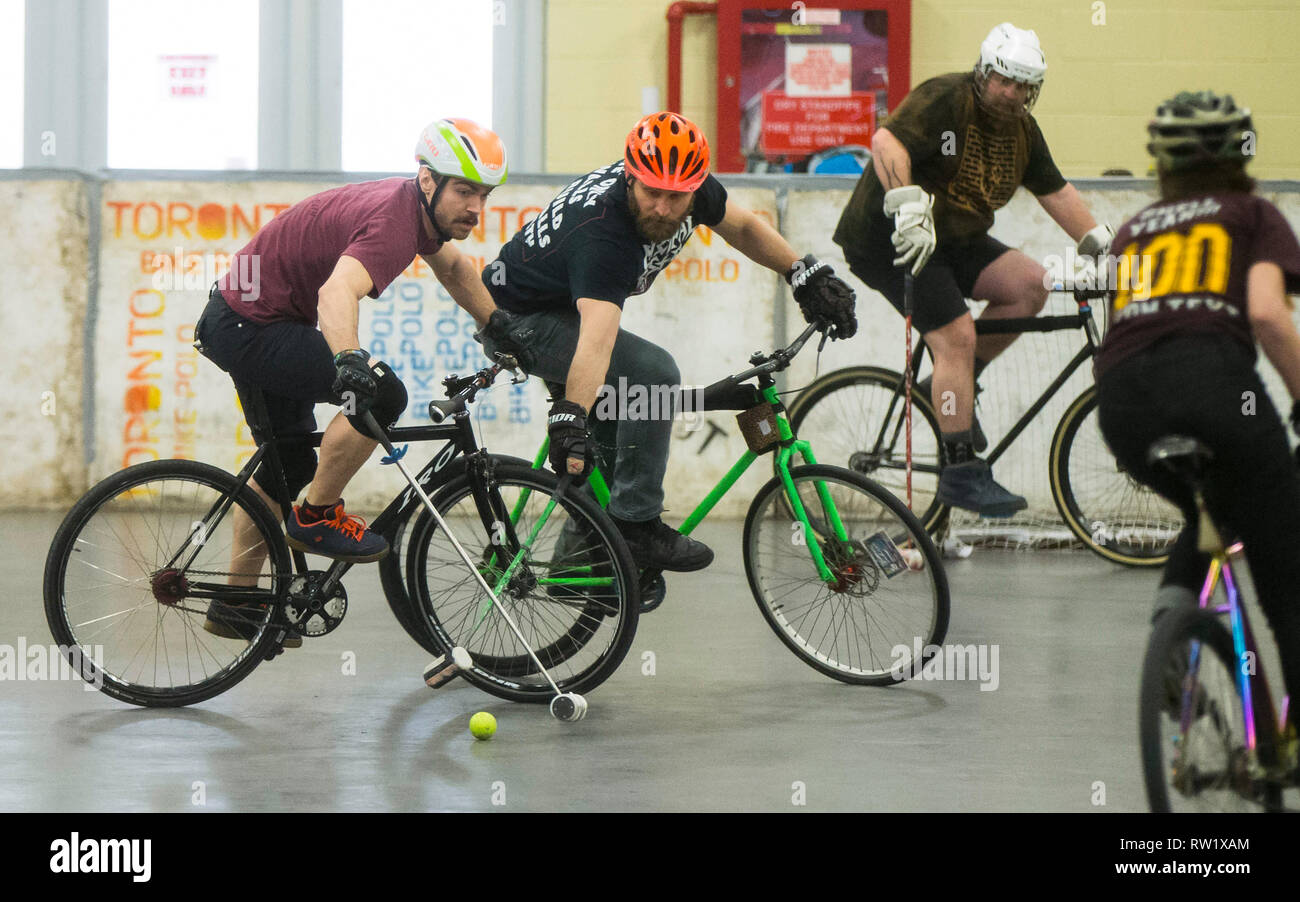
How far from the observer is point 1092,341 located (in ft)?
21.7

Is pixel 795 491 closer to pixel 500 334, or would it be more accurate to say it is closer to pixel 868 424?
pixel 500 334

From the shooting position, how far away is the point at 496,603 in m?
4.19

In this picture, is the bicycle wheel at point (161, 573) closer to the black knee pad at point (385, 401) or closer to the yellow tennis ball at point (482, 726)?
the black knee pad at point (385, 401)

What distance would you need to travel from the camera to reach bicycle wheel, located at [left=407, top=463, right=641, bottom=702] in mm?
4246

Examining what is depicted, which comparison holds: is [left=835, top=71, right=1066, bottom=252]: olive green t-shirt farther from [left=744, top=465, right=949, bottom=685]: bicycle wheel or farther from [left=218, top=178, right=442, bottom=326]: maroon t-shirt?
[left=218, top=178, right=442, bottom=326]: maroon t-shirt

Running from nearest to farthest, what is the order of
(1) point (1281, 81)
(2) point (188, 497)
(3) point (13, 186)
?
1. (2) point (188, 497)
2. (3) point (13, 186)
3. (1) point (1281, 81)

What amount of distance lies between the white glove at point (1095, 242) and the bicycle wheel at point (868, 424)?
85cm

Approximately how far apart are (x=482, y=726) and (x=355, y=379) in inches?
35.9

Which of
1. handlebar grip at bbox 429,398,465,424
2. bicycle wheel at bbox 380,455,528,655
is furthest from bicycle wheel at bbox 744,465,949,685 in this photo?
handlebar grip at bbox 429,398,465,424

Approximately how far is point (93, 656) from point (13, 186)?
4351 mm

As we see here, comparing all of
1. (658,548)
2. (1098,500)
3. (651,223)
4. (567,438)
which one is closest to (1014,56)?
(1098,500)

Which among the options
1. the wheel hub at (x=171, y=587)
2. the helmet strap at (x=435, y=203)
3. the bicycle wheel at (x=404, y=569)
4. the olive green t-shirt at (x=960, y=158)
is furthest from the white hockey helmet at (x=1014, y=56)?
the wheel hub at (x=171, y=587)
